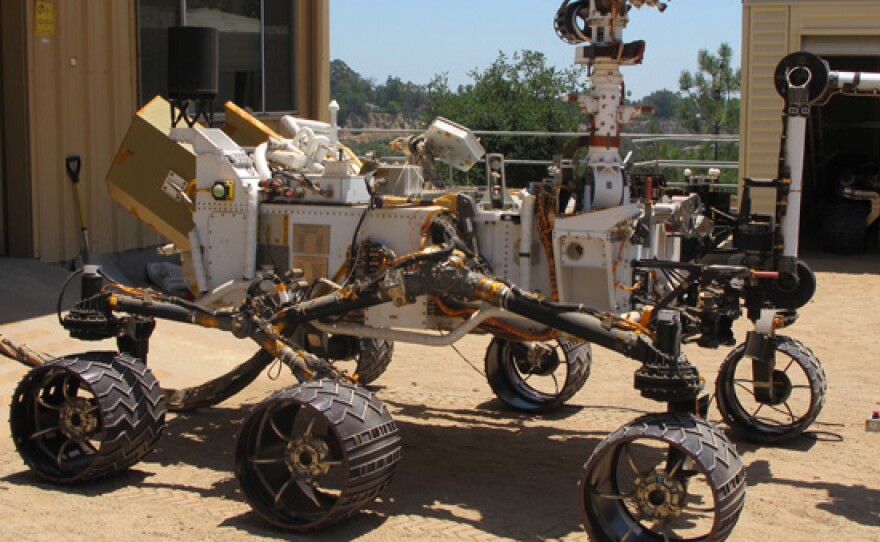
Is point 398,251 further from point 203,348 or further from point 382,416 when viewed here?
point 203,348

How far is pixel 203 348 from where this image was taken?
36.2 ft

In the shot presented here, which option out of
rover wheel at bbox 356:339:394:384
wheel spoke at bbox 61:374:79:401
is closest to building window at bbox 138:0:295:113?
rover wheel at bbox 356:339:394:384

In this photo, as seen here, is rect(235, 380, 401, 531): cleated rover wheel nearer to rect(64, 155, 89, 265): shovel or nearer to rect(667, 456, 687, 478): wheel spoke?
rect(667, 456, 687, 478): wheel spoke

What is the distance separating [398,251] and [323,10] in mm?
10238

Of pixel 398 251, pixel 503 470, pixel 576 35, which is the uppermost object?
pixel 576 35

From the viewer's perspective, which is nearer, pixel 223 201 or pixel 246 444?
pixel 246 444

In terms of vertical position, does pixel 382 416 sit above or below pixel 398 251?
below

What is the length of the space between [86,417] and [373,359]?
3.29m

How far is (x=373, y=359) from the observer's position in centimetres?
1016

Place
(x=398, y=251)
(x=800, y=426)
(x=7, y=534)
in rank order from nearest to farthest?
(x=7, y=534) < (x=398, y=251) < (x=800, y=426)

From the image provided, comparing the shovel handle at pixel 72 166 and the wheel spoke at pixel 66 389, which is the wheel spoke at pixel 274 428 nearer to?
the wheel spoke at pixel 66 389

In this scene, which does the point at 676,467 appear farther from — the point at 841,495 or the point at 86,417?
the point at 86,417

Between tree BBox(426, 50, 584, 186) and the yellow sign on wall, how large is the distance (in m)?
10.5

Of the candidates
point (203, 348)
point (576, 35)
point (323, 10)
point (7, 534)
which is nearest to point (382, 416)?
point (7, 534)
